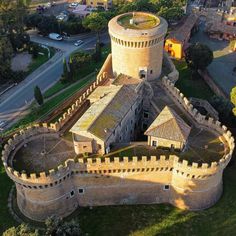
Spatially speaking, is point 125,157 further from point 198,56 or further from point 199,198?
point 198,56

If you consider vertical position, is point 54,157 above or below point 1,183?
above

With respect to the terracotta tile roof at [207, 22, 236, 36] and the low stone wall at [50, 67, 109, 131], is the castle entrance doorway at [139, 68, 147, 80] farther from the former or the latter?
the terracotta tile roof at [207, 22, 236, 36]

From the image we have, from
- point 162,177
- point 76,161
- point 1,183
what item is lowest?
point 1,183

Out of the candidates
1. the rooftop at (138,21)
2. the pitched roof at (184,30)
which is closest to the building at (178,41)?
the pitched roof at (184,30)

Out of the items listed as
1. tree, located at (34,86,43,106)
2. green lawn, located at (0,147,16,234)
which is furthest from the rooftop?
green lawn, located at (0,147,16,234)

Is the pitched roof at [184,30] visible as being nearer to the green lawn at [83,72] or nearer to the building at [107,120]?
the green lawn at [83,72]

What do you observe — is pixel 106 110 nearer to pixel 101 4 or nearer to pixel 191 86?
pixel 191 86

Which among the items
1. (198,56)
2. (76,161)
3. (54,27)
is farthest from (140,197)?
(54,27)
